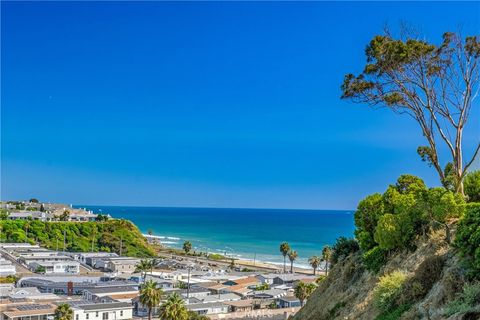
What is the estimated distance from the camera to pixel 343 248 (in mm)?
28859

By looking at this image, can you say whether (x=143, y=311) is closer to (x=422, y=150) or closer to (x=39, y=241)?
(x=422, y=150)

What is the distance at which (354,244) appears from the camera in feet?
93.1

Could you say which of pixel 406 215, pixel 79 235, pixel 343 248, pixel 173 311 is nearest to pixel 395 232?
pixel 406 215

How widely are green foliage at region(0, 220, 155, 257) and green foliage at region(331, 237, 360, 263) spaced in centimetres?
10740

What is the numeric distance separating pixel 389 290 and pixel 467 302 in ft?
18.8

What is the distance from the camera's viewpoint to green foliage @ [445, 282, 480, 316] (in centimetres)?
1209

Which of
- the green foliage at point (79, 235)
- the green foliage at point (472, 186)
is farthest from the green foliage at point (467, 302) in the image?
the green foliage at point (79, 235)

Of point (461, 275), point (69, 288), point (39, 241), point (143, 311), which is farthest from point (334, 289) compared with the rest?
point (39, 241)

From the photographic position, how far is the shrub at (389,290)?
17578mm

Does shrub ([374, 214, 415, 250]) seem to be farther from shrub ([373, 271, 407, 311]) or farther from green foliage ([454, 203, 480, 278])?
green foliage ([454, 203, 480, 278])

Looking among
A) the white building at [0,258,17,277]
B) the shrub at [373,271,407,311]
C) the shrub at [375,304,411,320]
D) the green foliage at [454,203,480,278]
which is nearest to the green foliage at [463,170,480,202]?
the shrub at [373,271,407,311]

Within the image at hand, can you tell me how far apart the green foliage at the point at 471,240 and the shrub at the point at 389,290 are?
108 inches

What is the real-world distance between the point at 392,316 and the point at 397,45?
41.3 ft

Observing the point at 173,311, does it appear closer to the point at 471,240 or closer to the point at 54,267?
the point at 471,240
